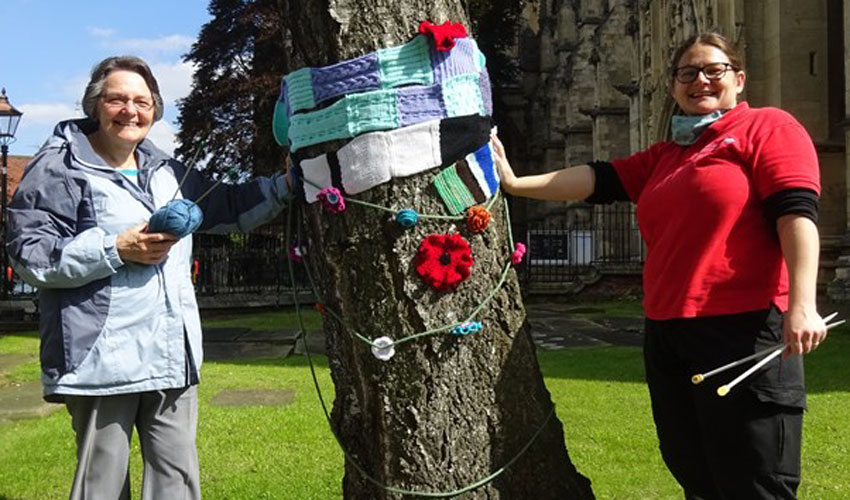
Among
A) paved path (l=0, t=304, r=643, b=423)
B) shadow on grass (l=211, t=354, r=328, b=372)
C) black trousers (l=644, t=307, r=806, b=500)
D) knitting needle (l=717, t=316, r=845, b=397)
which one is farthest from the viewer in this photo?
shadow on grass (l=211, t=354, r=328, b=372)

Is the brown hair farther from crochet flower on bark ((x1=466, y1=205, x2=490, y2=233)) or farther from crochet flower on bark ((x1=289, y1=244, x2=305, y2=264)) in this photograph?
crochet flower on bark ((x1=289, y1=244, x2=305, y2=264))

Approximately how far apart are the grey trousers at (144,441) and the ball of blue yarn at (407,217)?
1027mm

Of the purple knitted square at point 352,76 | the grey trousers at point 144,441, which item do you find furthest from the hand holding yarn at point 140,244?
the purple knitted square at point 352,76

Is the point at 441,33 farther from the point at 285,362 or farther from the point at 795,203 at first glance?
the point at 285,362

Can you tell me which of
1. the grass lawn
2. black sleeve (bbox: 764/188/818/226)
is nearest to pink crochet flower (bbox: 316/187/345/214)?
black sleeve (bbox: 764/188/818/226)

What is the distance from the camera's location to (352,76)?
8.47 feet

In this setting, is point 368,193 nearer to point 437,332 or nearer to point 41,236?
point 437,332

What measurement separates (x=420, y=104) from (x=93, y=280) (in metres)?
1.23

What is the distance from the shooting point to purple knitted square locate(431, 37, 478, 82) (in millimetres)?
2625

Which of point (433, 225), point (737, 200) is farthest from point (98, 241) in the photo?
point (737, 200)

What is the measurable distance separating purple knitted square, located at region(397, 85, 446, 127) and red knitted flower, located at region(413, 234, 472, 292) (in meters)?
0.39

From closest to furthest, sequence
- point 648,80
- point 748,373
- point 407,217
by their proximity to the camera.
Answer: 1. point 748,373
2. point 407,217
3. point 648,80

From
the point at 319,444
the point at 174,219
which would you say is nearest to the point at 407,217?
the point at 174,219

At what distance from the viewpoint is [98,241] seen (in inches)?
102
